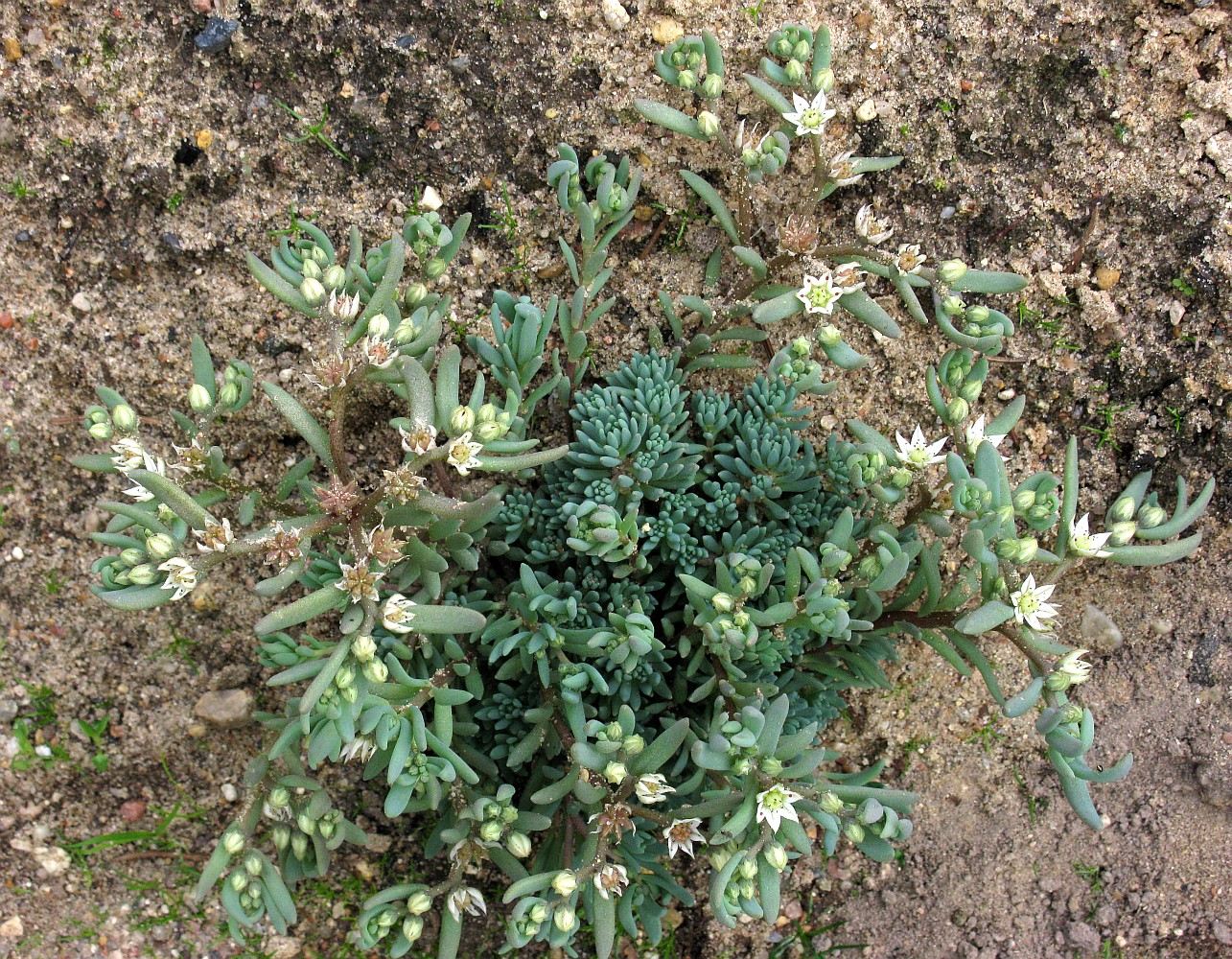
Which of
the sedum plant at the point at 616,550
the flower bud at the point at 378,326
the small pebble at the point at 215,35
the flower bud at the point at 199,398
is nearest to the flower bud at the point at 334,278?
the sedum plant at the point at 616,550

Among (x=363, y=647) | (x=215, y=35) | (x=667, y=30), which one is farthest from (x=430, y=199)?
(x=363, y=647)

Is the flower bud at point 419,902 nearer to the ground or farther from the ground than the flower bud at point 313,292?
nearer to the ground

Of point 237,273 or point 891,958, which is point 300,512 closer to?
point 237,273

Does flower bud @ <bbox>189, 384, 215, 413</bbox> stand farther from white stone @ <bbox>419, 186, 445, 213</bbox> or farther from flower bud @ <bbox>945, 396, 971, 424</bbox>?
flower bud @ <bbox>945, 396, 971, 424</bbox>

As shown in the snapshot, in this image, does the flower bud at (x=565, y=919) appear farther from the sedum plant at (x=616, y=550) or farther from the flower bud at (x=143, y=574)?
the flower bud at (x=143, y=574)

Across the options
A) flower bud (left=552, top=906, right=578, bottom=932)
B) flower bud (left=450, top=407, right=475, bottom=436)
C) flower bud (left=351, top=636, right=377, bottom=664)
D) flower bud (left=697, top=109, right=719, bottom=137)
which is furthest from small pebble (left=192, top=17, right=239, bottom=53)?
flower bud (left=552, top=906, right=578, bottom=932)

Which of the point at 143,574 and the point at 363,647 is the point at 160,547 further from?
the point at 363,647

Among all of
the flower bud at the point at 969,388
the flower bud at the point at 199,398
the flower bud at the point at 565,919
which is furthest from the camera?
the flower bud at the point at 969,388

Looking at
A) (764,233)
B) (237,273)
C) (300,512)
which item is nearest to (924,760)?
(764,233)
